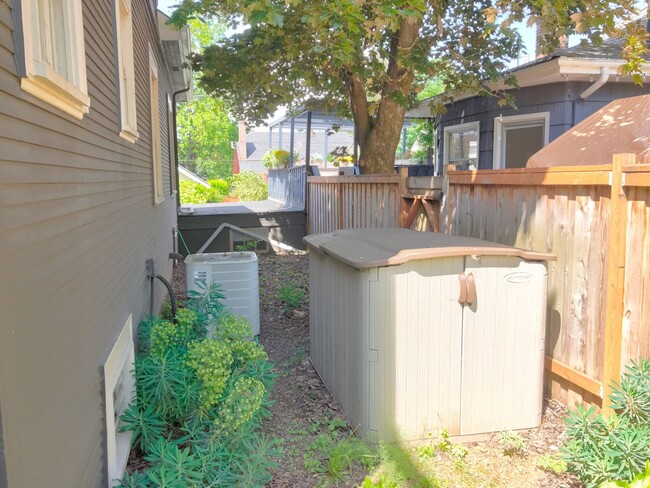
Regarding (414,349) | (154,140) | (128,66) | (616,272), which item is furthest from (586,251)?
(154,140)

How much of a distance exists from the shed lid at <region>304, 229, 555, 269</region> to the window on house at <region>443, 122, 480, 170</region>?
714 cm

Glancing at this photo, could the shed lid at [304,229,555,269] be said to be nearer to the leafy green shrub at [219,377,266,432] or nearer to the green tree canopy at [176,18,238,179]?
the leafy green shrub at [219,377,266,432]

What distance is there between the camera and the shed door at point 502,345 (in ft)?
13.1

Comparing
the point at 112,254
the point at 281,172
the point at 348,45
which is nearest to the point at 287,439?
the point at 112,254

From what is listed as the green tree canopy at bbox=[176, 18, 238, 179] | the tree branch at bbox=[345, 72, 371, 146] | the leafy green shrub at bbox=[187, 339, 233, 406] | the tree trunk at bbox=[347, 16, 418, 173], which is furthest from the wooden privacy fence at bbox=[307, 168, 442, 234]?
the green tree canopy at bbox=[176, 18, 238, 179]

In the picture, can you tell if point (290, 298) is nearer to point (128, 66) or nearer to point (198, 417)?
point (128, 66)

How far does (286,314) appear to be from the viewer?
764 cm

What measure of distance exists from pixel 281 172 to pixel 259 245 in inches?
190

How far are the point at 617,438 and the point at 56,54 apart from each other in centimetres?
340

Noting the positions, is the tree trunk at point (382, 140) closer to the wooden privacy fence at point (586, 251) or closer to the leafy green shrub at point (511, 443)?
the wooden privacy fence at point (586, 251)

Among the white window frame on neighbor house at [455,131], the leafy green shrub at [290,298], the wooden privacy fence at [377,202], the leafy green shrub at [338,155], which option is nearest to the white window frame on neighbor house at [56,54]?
the wooden privacy fence at [377,202]

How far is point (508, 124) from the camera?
10.5 meters

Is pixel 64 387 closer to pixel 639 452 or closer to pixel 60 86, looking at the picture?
pixel 60 86

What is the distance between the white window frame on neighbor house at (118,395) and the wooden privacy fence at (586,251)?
3.02 m
